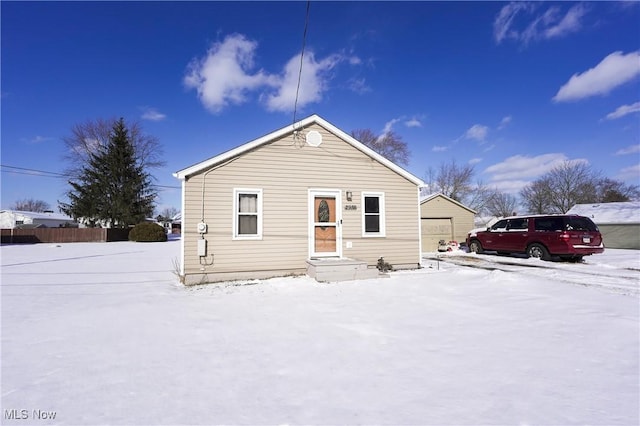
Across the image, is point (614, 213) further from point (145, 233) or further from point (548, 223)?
point (145, 233)

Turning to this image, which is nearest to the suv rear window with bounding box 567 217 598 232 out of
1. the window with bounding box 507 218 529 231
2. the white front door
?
the window with bounding box 507 218 529 231

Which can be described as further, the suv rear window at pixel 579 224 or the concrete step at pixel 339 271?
the suv rear window at pixel 579 224

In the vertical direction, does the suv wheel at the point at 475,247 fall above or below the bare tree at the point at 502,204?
below

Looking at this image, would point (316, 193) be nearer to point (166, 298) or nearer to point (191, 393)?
point (166, 298)

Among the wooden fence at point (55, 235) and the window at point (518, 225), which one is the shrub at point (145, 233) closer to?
→ the wooden fence at point (55, 235)

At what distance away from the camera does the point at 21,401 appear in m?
2.66

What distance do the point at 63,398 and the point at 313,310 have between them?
3495 millimetres

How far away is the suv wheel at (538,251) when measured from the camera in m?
11.9

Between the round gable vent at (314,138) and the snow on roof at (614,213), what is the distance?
70.4 ft

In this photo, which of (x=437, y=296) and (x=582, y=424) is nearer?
(x=582, y=424)

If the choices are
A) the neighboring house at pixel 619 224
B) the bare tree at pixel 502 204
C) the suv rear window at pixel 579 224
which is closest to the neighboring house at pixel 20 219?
the suv rear window at pixel 579 224

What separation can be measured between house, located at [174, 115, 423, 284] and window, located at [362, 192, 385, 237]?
0.11ft

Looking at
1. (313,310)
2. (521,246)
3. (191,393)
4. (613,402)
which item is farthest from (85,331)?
(521,246)

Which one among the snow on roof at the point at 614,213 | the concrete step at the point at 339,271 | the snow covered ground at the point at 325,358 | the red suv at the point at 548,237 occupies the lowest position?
the snow covered ground at the point at 325,358
